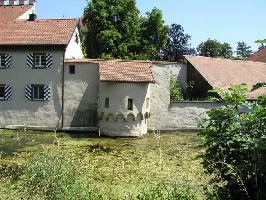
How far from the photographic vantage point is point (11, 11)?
117ft

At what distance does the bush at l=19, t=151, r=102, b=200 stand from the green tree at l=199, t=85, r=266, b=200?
8.54 ft

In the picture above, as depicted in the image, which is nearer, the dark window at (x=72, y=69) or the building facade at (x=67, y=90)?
the building facade at (x=67, y=90)

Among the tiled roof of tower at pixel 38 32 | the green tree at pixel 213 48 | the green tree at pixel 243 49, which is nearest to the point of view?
the tiled roof of tower at pixel 38 32

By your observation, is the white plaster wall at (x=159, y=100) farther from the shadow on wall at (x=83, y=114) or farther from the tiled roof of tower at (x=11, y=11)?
the tiled roof of tower at (x=11, y=11)

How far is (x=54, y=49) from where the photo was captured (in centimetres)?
2819

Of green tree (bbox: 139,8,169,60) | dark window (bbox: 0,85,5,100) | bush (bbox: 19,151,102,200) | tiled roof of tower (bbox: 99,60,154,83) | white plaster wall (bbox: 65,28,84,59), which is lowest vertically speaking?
bush (bbox: 19,151,102,200)

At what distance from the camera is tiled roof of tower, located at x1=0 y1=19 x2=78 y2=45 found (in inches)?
1113

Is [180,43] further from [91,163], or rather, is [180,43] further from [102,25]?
[91,163]

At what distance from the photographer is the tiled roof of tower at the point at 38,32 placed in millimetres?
28281

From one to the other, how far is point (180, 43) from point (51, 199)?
45.7m

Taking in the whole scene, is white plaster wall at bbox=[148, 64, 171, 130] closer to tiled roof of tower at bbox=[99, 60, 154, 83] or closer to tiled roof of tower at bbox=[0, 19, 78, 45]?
tiled roof of tower at bbox=[99, 60, 154, 83]

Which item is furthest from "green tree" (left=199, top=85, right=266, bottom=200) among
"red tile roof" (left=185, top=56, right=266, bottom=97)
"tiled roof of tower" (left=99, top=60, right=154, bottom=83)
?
"red tile roof" (left=185, top=56, right=266, bottom=97)

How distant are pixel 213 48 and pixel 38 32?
3829 cm

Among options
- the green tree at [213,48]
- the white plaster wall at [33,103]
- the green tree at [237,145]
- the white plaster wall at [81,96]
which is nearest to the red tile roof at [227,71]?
the white plaster wall at [81,96]
